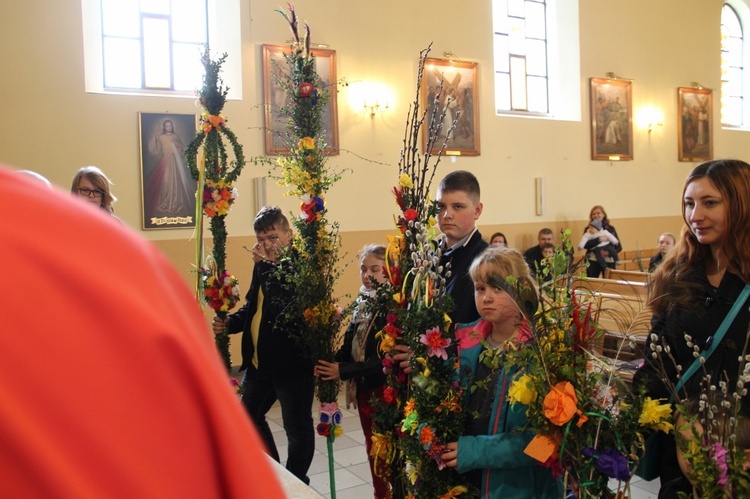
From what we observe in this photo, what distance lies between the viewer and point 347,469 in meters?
5.34

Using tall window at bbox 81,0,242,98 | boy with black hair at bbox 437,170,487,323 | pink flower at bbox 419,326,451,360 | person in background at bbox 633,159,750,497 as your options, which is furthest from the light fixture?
person in background at bbox 633,159,750,497

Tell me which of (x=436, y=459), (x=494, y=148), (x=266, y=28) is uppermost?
(x=266, y=28)

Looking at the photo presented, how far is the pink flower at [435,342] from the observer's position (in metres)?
2.70

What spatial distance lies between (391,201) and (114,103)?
3.94 metres

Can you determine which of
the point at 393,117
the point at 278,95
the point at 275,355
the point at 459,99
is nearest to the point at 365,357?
the point at 275,355

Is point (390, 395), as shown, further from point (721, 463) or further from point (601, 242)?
point (601, 242)

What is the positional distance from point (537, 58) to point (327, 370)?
10028 millimetres

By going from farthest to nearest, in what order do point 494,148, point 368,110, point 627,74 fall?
1. point 627,74
2. point 494,148
3. point 368,110

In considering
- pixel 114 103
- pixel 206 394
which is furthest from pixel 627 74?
pixel 206 394

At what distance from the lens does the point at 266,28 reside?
889 cm

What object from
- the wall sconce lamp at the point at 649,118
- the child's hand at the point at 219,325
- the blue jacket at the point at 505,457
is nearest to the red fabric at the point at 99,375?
the blue jacket at the point at 505,457

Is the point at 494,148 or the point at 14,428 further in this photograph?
the point at 494,148

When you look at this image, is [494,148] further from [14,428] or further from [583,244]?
[14,428]

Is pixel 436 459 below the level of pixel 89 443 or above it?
below
